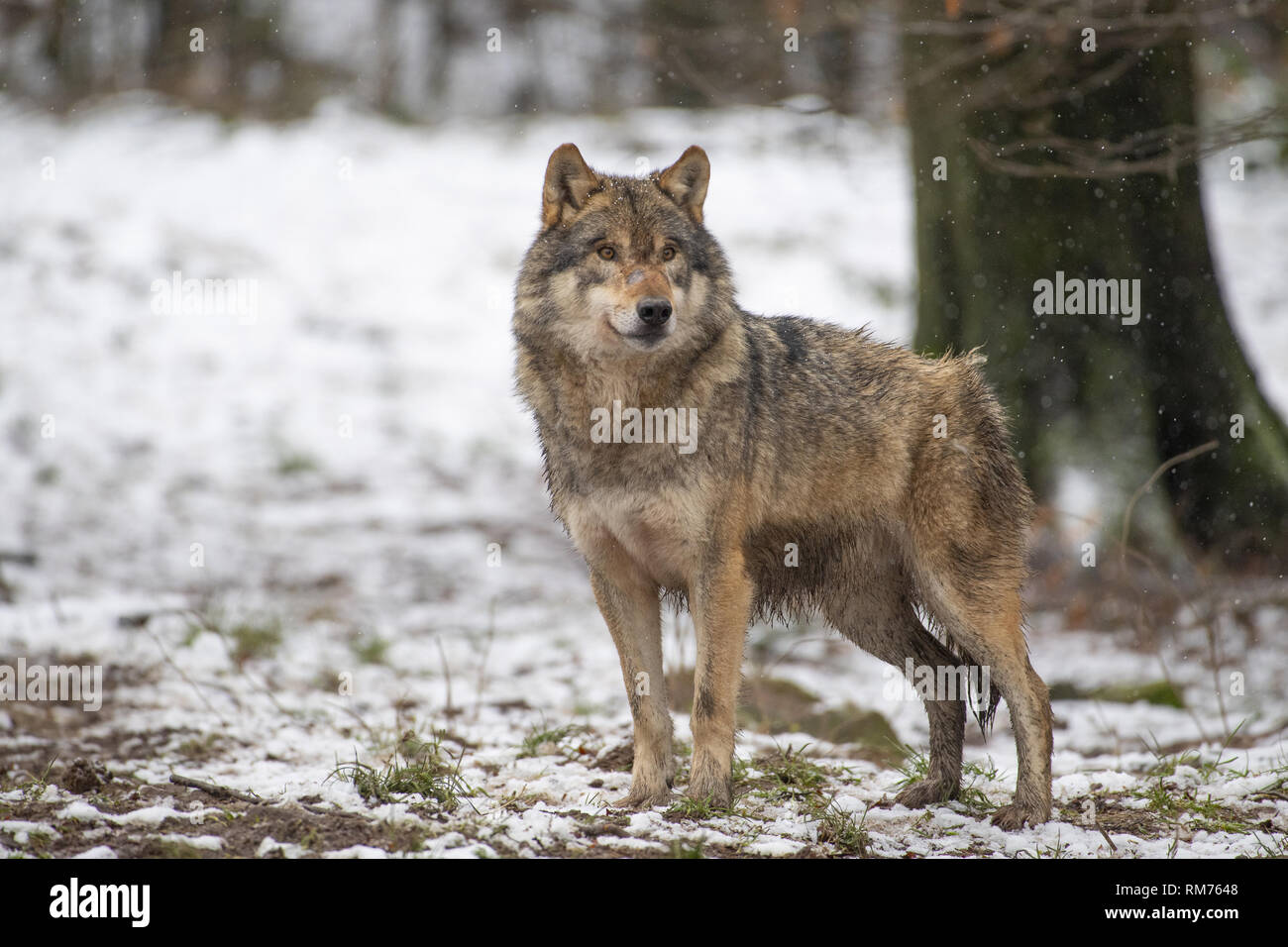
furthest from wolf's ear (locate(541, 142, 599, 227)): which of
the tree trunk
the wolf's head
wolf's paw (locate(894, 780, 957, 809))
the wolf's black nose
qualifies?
the tree trunk

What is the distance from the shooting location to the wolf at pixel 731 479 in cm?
461

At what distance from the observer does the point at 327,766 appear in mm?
5312

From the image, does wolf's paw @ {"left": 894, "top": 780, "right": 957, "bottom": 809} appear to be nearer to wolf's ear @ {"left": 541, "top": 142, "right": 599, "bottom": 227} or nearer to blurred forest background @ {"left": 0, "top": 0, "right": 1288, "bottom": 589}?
wolf's ear @ {"left": 541, "top": 142, "right": 599, "bottom": 227}

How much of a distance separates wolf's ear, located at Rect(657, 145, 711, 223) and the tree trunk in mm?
3609

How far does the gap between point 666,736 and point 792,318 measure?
82.3 inches

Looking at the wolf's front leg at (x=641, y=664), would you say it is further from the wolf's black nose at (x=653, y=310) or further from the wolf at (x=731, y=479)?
the wolf's black nose at (x=653, y=310)

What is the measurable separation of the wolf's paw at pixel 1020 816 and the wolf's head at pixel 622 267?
91.0 inches

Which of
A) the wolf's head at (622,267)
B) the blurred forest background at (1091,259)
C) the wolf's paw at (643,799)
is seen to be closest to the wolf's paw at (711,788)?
the wolf's paw at (643,799)

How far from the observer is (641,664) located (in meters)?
4.92

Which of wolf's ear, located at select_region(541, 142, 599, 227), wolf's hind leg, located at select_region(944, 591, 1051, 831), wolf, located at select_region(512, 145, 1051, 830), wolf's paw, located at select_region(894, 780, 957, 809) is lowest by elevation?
wolf's paw, located at select_region(894, 780, 957, 809)

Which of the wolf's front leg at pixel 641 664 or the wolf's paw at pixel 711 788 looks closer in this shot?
the wolf's paw at pixel 711 788

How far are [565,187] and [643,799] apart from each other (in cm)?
259

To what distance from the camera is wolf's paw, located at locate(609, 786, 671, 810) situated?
4.68 meters

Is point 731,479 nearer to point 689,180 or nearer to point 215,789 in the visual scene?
point 689,180
